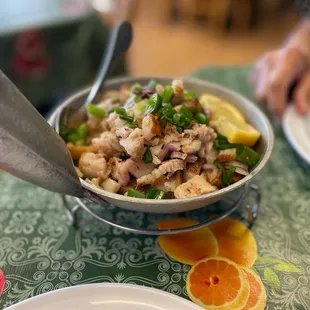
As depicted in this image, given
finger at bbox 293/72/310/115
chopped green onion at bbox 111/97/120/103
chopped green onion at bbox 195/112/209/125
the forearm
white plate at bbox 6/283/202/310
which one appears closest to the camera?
white plate at bbox 6/283/202/310

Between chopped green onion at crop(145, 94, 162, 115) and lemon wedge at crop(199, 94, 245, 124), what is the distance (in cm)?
15

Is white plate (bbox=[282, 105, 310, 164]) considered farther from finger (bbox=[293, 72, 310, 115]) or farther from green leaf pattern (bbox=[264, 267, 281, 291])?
green leaf pattern (bbox=[264, 267, 281, 291])

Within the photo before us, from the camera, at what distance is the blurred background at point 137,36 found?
6.64ft

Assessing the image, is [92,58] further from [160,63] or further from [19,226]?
[19,226]

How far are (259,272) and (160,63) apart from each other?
9.88 feet

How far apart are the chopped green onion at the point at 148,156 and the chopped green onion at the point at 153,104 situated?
8cm

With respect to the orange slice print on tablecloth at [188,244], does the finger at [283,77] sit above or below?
above

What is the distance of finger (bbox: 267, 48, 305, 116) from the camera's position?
1.17 meters

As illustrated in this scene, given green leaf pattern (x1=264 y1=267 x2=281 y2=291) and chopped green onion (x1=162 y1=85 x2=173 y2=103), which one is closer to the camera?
green leaf pattern (x1=264 y1=267 x2=281 y2=291)

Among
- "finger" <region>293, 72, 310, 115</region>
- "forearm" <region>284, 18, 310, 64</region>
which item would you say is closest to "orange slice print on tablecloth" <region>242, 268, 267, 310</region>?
"finger" <region>293, 72, 310, 115</region>

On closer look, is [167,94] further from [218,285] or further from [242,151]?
[218,285]

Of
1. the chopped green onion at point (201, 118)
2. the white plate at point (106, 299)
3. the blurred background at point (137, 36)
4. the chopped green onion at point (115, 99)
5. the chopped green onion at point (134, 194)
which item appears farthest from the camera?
the blurred background at point (137, 36)

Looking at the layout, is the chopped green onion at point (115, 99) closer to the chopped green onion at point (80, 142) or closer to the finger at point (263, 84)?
the chopped green onion at point (80, 142)

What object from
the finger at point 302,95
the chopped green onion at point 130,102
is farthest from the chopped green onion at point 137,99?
the finger at point 302,95
